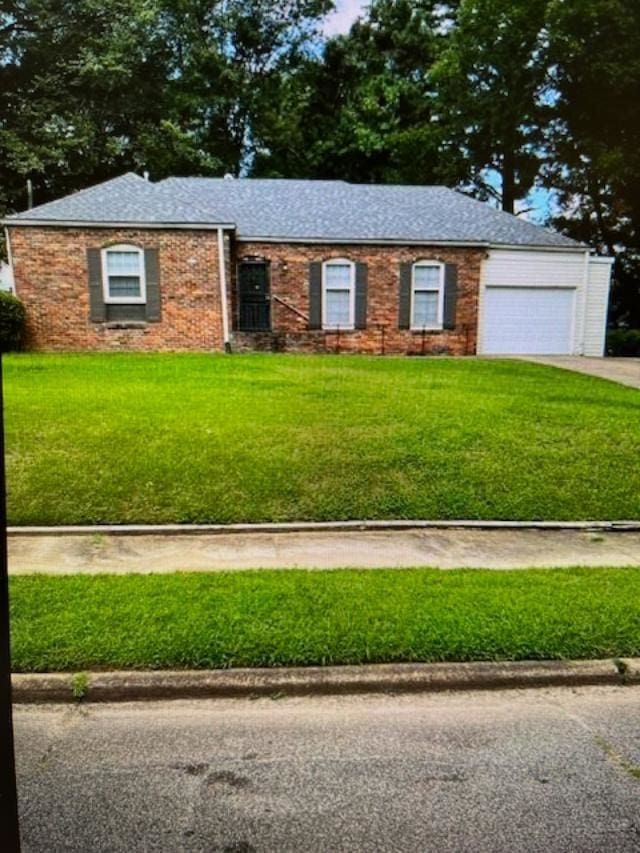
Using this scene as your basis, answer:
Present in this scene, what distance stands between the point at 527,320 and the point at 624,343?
22.8 feet

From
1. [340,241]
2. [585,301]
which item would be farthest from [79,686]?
[585,301]

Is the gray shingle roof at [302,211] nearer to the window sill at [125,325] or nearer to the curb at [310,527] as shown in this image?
the window sill at [125,325]

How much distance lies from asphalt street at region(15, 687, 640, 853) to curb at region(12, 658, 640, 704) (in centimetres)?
7

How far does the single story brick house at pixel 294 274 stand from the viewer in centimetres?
1642

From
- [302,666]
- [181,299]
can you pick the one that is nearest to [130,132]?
[181,299]

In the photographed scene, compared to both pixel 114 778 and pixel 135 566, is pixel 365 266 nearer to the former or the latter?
pixel 135 566

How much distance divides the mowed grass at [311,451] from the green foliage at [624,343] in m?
13.8

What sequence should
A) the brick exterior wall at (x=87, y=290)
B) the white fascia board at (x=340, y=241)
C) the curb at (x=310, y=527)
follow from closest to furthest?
the curb at (x=310, y=527)
the brick exterior wall at (x=87, y=290)
the white fascia board at (x=340, y=241)

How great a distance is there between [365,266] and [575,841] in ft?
54.7

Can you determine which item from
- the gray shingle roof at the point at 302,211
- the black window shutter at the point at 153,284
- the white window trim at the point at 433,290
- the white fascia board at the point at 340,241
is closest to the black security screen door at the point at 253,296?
the white fascia board at the point at 340,241

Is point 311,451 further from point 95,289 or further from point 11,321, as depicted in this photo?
point 11,321

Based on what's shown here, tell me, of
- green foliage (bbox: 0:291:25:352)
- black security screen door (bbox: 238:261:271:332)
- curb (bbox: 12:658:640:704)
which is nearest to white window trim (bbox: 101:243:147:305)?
green foliage (bbox: 0:291:25:352)

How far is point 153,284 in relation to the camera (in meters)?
16.5

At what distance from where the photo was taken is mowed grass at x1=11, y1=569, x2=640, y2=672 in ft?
12.1
